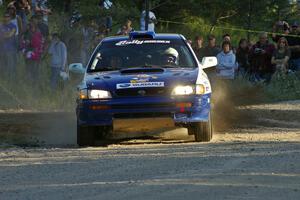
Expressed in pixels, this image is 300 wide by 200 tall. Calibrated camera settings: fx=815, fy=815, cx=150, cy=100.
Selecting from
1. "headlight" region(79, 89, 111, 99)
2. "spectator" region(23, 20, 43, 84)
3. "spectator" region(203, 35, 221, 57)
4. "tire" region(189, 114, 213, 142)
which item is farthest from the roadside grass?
"tire" region(189, 114, 213, 142)

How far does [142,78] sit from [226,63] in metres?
8.65

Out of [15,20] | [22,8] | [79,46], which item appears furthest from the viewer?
[79,46]

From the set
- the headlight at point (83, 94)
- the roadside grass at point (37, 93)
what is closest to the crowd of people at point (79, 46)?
the roadside grass at point (37, 93)

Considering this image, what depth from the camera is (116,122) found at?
1109 cm

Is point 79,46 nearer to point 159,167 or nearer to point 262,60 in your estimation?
point 262,60

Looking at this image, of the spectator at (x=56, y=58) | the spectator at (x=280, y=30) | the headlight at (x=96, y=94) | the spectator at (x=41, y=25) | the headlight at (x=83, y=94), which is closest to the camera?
the headlight at (x=96, y=94)

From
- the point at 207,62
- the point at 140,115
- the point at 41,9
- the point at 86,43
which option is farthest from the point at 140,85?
the point at 86,43

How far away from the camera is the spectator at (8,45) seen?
18.7 m

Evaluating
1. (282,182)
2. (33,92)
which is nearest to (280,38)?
(33,92)

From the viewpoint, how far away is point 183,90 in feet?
36.4

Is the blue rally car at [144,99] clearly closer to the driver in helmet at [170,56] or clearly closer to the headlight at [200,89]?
the headlight at [200,89]

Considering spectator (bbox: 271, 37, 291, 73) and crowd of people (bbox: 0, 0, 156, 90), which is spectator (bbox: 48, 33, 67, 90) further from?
spectator (bbox: 271, 37, 291, 73)

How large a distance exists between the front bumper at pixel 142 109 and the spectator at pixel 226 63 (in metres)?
8.48

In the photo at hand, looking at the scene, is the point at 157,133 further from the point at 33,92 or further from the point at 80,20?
the point at 80,20
